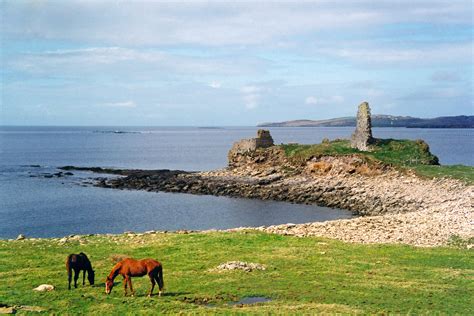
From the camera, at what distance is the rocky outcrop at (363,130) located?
75562mm

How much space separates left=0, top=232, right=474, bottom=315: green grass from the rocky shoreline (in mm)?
4956

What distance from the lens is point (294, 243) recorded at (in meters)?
30.2

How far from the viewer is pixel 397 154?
2837 inches

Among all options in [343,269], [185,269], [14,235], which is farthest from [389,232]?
[14,235]

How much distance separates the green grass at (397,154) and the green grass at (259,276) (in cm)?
3456

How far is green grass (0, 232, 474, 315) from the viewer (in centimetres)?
1816

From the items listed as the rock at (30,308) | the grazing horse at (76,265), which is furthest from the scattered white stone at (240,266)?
the rock at (30,308)

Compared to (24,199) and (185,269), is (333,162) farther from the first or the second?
(185,269)

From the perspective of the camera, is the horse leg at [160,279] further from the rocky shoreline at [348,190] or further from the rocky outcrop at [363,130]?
the rocky outcrop at [363,130]

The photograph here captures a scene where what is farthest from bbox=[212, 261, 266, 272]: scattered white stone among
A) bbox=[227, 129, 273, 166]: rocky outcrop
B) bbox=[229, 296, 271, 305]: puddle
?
bbox=[227, 129, 273, 166]: rocky outcrop

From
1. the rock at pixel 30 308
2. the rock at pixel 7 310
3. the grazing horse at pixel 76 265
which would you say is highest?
the grazing horse at pixel 76 265

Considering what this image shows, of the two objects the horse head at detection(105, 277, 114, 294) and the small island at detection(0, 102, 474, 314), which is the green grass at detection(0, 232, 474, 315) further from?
the horse head at detection(105, 277, 114, 294)

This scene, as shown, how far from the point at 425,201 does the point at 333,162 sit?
20.4 meters

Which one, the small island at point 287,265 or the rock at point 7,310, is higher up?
the rock at point 7,310
